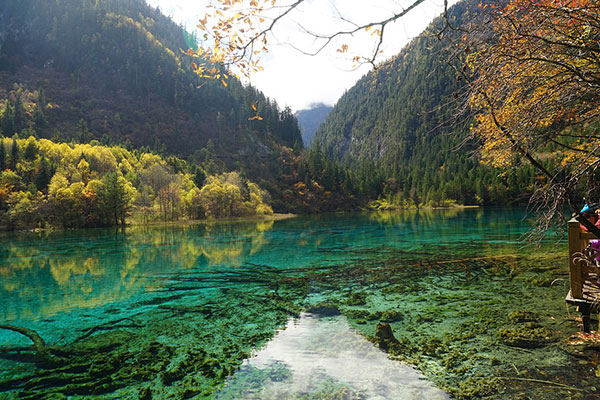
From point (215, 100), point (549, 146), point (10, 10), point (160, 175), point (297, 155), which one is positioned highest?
point (10, 10)

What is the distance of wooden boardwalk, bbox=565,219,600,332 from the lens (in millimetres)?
6473

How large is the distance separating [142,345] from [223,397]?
3771 millimetres

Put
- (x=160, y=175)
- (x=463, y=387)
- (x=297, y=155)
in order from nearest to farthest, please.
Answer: (x=463, y=387), (x=160, y=175), (x=297, y=155)

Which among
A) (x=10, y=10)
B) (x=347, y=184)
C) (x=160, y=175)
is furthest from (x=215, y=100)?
(x=10, y=10)

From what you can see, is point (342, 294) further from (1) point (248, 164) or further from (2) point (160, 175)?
(1) point (248, 164)

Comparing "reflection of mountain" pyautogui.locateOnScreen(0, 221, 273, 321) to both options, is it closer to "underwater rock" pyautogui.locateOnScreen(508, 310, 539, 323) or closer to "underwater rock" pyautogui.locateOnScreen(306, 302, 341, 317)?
"underwater rock" pyautogui.locateOnScreen(306, 302, 341, 317)

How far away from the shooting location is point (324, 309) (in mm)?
11375

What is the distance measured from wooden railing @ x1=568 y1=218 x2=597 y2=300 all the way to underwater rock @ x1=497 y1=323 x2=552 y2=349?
1.36 m

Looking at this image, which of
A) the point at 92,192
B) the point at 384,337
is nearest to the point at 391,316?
the point at 384,337

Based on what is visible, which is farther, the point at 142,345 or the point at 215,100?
the point at 215,100

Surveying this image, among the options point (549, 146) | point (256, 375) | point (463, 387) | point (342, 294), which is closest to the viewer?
point (463, 387)

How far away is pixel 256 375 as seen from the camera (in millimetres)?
7086

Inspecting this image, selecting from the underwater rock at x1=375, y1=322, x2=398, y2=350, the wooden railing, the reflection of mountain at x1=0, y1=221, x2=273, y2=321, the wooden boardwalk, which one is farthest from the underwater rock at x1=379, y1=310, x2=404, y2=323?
the reflection of mountain at x1=0, y1=221, x2=273, y2=321

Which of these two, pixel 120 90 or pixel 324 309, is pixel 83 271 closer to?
pixel 324 309
